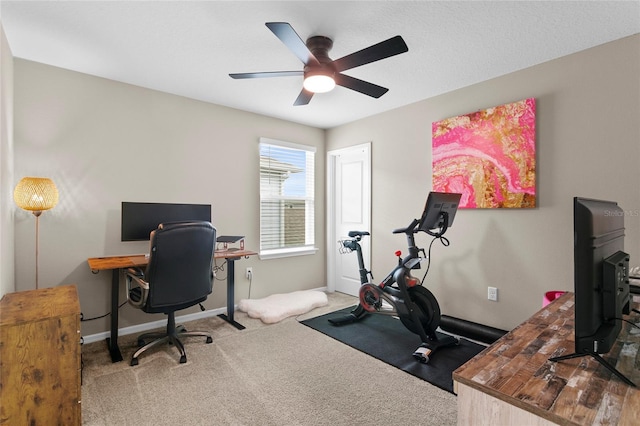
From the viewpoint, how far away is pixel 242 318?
3.61m

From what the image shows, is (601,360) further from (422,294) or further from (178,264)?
(178,264)

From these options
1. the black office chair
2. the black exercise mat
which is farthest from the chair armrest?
the black exercise mat

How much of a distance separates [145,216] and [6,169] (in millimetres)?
1069

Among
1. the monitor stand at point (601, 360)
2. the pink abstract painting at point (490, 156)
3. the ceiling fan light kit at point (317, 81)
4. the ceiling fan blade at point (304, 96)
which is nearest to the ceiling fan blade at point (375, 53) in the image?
the ceiling fan light kit at point (317, 81)

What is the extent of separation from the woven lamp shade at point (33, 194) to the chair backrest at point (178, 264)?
89 centimetres

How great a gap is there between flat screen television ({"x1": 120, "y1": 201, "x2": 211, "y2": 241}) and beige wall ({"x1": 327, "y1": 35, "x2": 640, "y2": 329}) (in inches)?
97.7

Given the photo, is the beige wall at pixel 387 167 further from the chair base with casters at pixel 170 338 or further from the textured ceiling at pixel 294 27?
the chair base with casters at pixel 170 338

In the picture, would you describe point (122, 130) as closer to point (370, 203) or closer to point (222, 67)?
point (222, 67)

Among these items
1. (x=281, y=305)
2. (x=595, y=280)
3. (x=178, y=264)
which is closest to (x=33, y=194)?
(x=178, y=264)

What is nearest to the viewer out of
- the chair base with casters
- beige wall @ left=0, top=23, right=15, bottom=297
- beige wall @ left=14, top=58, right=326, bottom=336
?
beige wall @ left=0, top=23, right=15, bottom=297

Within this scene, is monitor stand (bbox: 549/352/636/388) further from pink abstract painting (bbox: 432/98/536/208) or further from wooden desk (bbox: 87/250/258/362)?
wooden desk (bbox: 87/250/258/362)

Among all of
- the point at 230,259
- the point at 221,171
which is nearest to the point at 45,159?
the point at 221,171

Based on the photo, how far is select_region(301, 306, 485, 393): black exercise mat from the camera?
242 centimetres

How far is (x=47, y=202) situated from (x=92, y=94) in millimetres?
1138
